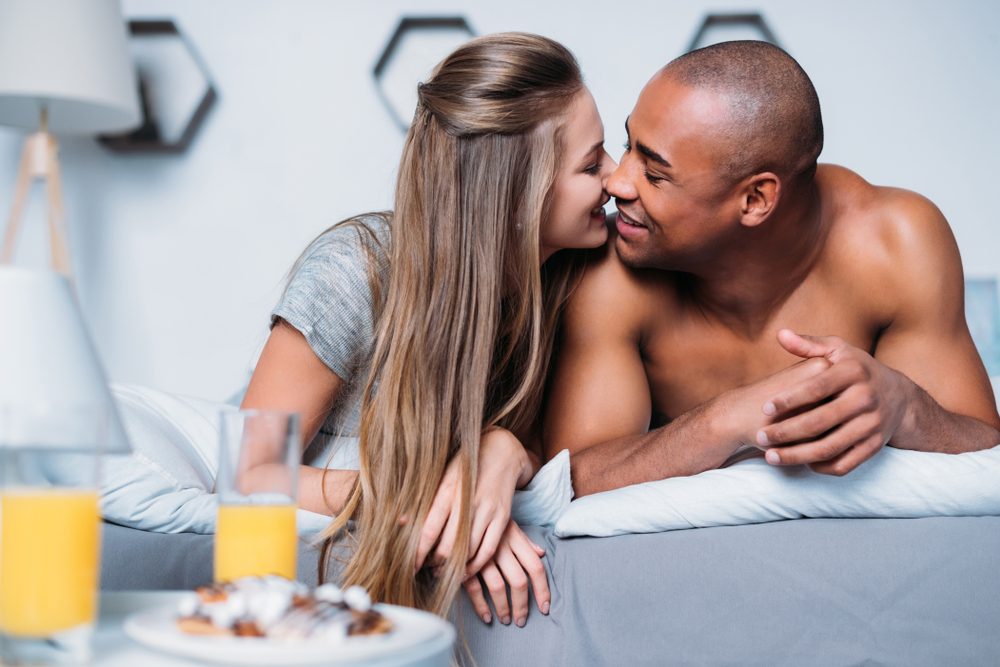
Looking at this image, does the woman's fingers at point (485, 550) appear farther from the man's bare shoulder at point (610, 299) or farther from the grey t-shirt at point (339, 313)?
the man's bare shoulder at point (610, 299)

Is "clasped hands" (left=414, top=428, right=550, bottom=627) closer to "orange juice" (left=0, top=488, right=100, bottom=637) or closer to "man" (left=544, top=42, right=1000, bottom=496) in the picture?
"man" (left=544, top=42, right=1000, bottom=496)

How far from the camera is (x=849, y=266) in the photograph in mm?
1752

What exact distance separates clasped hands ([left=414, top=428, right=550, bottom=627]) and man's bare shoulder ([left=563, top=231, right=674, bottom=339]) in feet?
1.81

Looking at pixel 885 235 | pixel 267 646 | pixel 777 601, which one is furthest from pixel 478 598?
pixel 885 235

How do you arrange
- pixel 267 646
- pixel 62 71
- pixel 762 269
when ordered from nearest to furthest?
pixel 267 646, pixel 762 269, pixel 62 71

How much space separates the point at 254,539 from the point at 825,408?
716 mm

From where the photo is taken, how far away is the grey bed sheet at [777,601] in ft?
3.64

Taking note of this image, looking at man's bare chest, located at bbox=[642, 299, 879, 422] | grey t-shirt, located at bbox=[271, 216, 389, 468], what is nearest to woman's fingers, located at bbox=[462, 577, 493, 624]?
grey t-shirt, located at bbox=[271, 216, 389, 468]

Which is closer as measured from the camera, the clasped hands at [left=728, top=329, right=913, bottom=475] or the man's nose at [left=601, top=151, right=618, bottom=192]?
the clasped hands at [left=728, top=329, right=913, bottom=475]

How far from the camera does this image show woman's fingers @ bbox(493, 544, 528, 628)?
1.14 m

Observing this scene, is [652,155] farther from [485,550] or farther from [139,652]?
[139,652]

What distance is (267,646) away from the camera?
0.63m

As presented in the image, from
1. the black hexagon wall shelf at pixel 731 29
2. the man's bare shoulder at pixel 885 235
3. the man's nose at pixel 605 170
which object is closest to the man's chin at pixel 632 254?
the man's nose at pixel 605 170

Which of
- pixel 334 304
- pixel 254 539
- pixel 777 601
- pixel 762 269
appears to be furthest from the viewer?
pixel 762 269
